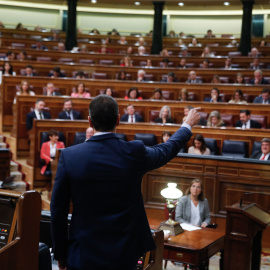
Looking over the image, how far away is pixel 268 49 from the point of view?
10430mm

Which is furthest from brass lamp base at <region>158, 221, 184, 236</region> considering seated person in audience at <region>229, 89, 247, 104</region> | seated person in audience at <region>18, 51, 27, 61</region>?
seated person in audience at <region>18, 51, 27, 61</region>

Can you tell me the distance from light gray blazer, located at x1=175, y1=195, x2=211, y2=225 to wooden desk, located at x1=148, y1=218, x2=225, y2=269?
559mm

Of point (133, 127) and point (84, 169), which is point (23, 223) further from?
point (133, 127)

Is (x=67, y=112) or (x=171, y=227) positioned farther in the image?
(x=67, y=112)

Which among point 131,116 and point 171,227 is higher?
point 131,116

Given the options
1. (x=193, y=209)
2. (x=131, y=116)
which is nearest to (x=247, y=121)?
(x=131, y=116)

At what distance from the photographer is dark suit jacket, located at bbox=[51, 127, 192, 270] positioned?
1447 mm

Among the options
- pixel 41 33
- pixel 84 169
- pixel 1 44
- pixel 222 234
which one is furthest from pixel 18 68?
pixel 84 169

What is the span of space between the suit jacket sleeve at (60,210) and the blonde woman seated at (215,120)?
14.5ft

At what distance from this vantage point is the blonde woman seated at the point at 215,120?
570 centimetres

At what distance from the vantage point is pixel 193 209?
4.03 meters

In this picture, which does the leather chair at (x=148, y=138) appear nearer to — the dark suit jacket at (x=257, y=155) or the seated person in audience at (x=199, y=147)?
the seated person in audience at (x=199, y=147)

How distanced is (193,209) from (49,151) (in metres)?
2.07

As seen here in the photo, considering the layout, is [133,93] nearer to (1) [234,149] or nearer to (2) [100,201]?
Answer: (1) [234,149]
